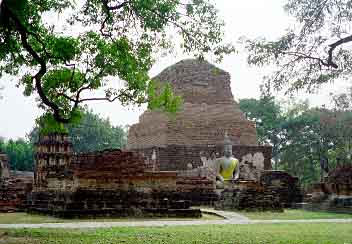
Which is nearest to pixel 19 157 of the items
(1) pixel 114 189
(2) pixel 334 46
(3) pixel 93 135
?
(3) pixel 93 135

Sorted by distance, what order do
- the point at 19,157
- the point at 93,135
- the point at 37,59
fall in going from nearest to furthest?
the point at 37,59, the point at 19,157, the point at 93,135

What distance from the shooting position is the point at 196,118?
1073 inches

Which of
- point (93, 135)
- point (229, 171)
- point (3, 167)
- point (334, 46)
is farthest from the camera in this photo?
point (93, 135)

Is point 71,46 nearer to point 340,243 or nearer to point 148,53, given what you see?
point 148,53

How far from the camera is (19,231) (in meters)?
9.79

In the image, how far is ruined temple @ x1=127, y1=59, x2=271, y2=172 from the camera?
25.4 m

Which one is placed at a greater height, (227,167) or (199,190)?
(227,167)

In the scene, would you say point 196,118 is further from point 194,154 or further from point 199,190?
point 199,190

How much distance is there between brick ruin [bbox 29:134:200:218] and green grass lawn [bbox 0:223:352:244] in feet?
10.4

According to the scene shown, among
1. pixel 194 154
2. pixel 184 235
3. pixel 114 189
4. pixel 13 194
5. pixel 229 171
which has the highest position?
pixel 194 154

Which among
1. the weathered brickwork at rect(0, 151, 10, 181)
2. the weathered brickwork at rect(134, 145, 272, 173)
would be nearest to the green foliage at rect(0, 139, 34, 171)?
the weathered brickwork at rect(0, 151, 10, 181)

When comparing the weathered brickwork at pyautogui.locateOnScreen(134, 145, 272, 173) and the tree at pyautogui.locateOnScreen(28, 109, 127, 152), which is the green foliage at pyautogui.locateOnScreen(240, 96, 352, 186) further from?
the tree at pyautogui.locateOnScreen(28, 109, 127, 152)

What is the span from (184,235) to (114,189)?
5046 millimetres

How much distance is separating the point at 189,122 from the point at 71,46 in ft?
55.1
